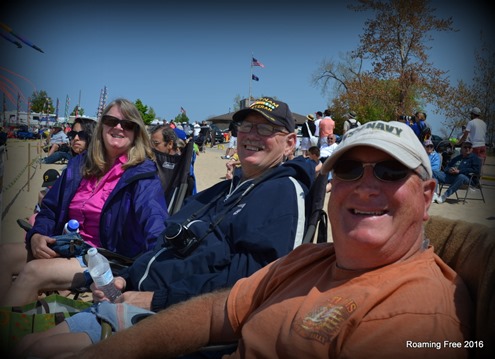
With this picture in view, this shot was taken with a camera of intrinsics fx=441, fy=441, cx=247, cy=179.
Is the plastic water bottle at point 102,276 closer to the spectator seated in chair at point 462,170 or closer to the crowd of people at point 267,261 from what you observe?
the crowd of people at point 267,261

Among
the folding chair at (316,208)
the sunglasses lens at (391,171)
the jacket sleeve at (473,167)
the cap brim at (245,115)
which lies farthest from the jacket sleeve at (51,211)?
the jacket sleeve at (473,167)

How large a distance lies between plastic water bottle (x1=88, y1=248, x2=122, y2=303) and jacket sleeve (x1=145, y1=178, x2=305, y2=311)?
0.79 ft

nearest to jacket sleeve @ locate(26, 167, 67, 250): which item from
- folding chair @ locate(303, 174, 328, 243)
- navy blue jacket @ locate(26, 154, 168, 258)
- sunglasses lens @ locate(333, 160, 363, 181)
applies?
navy blue jacket @ locate(26, 154, 168, 258)

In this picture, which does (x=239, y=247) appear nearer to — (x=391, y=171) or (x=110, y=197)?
(x=391, y=171)

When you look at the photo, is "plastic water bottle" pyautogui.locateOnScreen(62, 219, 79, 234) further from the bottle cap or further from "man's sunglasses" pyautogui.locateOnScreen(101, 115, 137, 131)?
"man's sunglasses" pyautogui.locateOnScreen(101, 115, 137, 131)

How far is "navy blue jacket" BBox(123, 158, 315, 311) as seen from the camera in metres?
2.31

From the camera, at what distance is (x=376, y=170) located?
1614mm

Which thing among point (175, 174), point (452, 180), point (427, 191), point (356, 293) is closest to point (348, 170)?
point (427, 191)

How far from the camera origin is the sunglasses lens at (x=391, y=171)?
1.58m

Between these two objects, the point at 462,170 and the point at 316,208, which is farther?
the point at 462,170

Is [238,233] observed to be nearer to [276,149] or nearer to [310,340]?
[276,149]

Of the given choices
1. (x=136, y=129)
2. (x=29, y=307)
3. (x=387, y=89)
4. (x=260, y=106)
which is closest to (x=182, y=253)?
(x=29, y=307)

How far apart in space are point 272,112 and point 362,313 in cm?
186

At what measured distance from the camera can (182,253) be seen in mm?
2555
